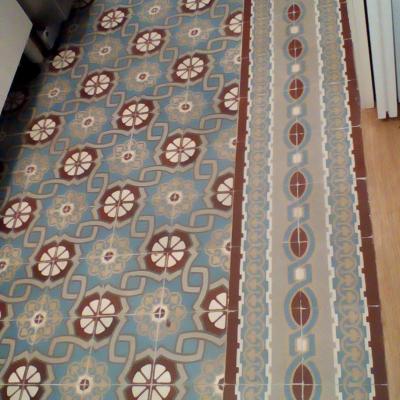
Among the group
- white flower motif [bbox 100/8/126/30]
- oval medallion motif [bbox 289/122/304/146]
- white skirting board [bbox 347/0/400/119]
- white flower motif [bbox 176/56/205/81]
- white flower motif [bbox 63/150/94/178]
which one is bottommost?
white flower motif [bbox 63/150/94/178]

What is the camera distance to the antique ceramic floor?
1.55 meters

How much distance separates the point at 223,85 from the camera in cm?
210

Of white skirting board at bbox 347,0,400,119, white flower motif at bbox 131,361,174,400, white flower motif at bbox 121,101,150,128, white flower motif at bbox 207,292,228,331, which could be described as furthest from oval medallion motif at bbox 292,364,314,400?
white flower motif at bbox 121,101,150,128

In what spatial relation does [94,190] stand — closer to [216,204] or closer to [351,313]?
[216,204]

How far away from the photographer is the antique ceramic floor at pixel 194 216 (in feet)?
5.08

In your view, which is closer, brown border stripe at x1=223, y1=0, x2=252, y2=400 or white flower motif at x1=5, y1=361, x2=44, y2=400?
brown border stripe at x1=223, y1=0, x2=252, y2=400

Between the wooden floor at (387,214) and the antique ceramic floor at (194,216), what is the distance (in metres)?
0.03

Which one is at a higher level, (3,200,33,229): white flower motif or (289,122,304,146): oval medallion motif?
(289,122,304,146): oval medallion motif

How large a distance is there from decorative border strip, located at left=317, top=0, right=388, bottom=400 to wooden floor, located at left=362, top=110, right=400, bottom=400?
19mm

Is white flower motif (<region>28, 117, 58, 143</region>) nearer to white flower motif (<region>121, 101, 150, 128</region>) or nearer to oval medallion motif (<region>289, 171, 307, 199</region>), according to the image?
white flower motif (<region>121, 101, 150, 128</region>)

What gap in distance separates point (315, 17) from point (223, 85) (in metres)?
0.49

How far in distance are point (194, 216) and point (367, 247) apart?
0.57 m

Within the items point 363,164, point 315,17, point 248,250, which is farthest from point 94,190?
point 315,17

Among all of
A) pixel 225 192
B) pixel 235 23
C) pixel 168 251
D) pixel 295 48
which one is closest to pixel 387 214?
A: pixel 225 192
